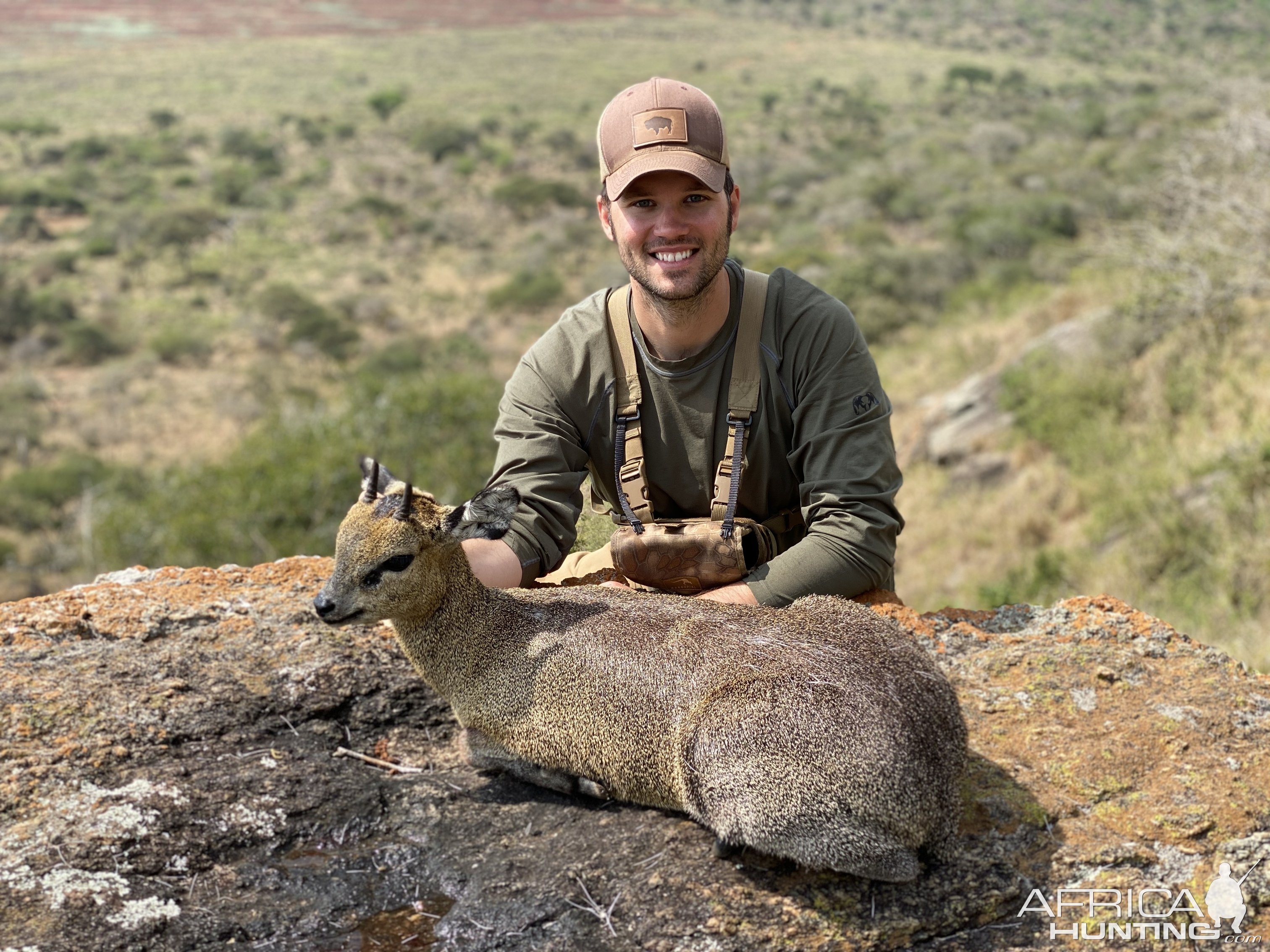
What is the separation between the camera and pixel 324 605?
14.4ft

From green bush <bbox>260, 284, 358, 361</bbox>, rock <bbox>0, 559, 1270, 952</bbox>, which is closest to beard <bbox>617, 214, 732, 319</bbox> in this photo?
rock <bbox>0, 559, 1270, 952</bbox>

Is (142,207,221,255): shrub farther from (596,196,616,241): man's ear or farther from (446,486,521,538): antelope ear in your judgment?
(446,486,521,538): antelope ear

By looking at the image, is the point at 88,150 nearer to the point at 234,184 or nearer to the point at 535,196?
the point at 234,184

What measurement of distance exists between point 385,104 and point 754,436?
70.1 metres

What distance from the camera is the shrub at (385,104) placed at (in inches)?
2712

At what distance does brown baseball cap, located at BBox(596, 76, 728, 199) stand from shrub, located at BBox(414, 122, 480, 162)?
58.5 meters

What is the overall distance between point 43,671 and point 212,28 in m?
103

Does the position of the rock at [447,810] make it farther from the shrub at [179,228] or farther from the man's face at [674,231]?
the shrub at [179,228]

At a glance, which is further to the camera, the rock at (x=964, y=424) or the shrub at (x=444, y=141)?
the shrub at (x=444, y=141)

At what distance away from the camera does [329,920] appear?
3.79 metres

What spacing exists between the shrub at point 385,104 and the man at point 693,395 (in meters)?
68.3

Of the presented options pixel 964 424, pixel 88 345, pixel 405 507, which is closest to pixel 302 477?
pixel 964 424

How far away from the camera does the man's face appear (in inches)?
202

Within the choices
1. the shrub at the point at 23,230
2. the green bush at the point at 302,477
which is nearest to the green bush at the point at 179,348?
the green bush at the point at 302,477
